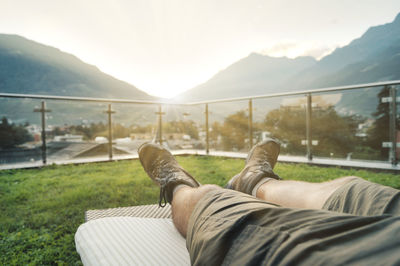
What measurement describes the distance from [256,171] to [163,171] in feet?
2.34

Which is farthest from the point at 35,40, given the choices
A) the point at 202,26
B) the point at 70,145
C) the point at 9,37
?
the point at 70,145

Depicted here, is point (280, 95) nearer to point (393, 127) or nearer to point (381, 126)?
point (381, 126)

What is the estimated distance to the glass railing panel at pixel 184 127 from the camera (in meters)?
5.77

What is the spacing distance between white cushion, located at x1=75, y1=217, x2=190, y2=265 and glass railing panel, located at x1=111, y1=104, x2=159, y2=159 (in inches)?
150

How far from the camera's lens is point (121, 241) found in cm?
94

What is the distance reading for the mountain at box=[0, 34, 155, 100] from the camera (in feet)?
190

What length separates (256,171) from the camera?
1454 millimetres

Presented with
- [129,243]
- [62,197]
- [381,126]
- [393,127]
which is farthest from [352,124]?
[62,197]

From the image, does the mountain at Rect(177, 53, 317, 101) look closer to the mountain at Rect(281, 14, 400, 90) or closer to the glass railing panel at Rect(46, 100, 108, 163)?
the mountain at Rect(281, 14, 400, 90)

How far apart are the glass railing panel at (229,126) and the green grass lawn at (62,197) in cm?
141

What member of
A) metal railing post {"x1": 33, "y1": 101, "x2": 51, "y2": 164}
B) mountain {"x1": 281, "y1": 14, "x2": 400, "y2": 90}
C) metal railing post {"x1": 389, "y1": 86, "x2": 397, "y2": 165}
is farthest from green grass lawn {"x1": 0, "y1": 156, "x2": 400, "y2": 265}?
mountain {"x1": 281, "y1": 14, "x2": 400, "y2": 90}

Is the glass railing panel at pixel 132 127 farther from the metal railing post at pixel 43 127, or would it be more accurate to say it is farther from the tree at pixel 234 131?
the tree at pixel 234 131

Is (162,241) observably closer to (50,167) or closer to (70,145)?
(50,167)

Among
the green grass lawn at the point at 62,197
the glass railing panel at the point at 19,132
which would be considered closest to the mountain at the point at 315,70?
the green grass lawn at the point at 62,197
